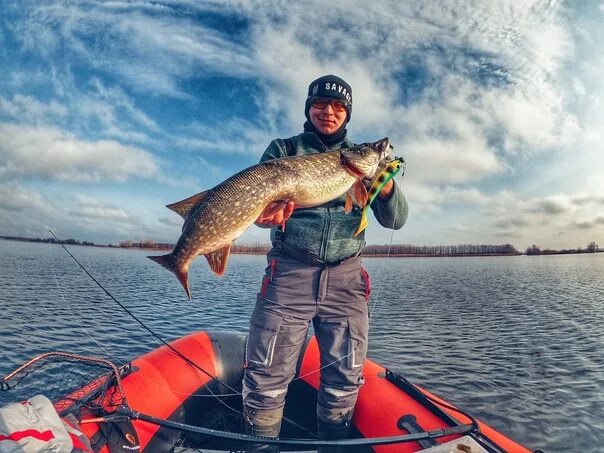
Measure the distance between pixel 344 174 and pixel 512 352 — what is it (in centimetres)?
1098

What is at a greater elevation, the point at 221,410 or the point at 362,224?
the point at 362,224

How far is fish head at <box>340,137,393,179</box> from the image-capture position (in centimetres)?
373

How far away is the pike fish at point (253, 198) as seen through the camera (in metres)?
3.37

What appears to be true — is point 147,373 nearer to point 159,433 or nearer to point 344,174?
point 159,433

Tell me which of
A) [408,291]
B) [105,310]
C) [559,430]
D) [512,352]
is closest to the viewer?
[559,430]

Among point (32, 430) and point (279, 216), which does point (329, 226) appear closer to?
point (279, 216)

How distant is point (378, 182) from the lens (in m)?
3.56

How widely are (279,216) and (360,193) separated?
2.93 feet

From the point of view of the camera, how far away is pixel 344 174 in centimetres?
370

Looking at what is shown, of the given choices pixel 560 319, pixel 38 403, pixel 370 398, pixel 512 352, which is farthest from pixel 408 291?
pixel 38 403

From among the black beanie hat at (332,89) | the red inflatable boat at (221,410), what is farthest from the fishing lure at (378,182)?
the red inflatable boat at (221,410)

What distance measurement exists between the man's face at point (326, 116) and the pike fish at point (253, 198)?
0.43 metres

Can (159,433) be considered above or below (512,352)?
above

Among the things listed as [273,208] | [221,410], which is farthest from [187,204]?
[221,410]
